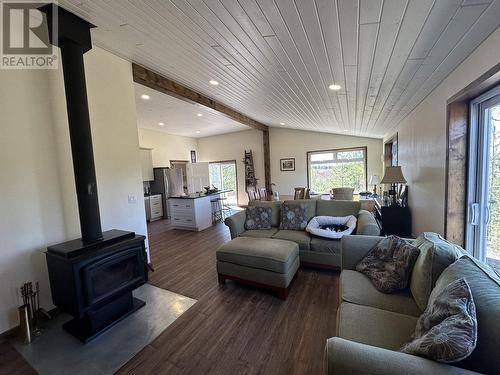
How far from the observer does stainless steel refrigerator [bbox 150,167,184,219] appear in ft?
22.8

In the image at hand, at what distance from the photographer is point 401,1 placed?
1.22 metres

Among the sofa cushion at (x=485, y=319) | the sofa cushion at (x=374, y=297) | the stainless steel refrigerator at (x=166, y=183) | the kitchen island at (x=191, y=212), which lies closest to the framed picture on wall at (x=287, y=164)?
the kitchen island at (x=191, y=212)

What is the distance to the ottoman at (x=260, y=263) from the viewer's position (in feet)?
7.76

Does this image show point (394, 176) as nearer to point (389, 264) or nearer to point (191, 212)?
point (389, 264)

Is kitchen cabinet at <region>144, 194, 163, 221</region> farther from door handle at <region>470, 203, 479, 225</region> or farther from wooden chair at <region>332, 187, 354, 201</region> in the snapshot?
door handle at <region>470, 203, 479, 225</region>

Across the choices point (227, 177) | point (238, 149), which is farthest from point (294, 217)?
point (227, 177)

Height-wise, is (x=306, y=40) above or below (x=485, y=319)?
above

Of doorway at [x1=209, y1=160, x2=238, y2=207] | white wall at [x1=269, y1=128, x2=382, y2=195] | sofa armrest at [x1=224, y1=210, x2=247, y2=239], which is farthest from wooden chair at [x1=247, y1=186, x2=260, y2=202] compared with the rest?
sofa armrest at [x1=224, y1=210, x2=247, y2=239]

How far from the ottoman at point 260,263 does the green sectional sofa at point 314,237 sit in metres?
0.36

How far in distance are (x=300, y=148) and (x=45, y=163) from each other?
6.72 meters

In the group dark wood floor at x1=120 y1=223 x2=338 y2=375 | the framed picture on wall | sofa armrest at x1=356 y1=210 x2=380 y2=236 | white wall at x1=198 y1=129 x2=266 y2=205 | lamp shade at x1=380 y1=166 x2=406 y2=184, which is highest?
white wall at x1=198 y1=129 x2=266 y2=205

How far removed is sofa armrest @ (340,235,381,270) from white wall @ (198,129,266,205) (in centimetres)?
630

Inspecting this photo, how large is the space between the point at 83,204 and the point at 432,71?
140 inches

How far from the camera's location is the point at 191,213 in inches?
212
